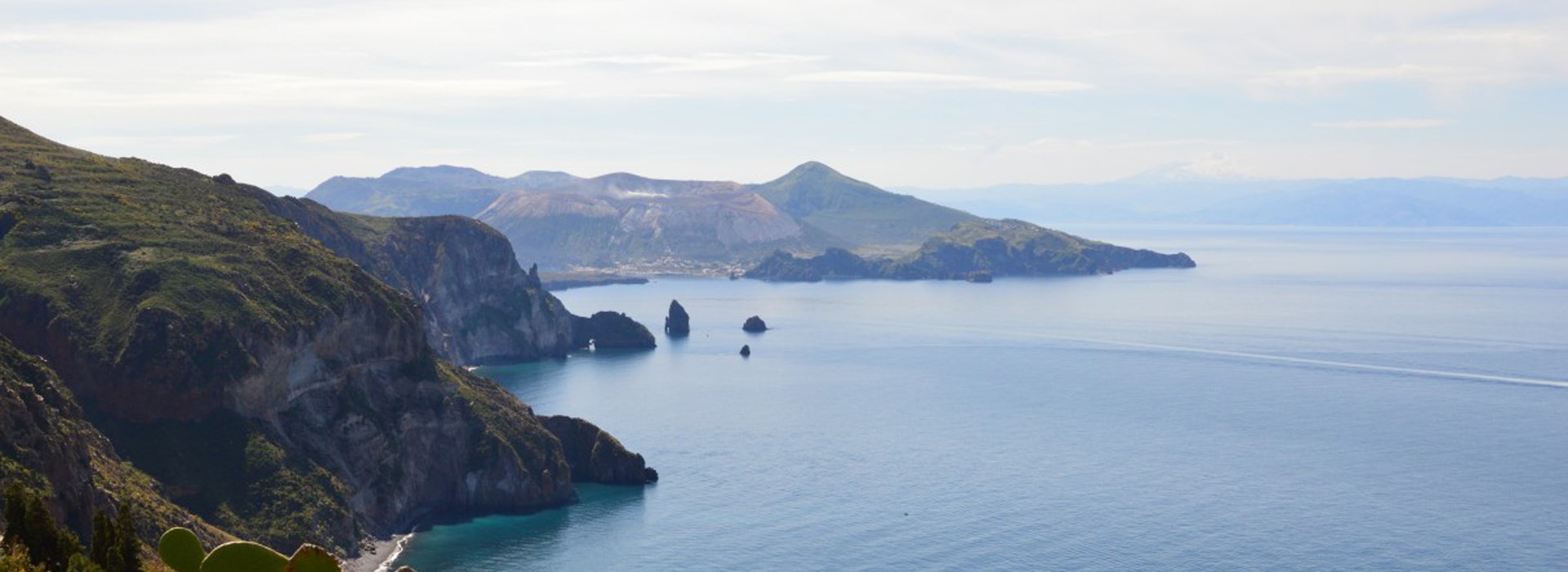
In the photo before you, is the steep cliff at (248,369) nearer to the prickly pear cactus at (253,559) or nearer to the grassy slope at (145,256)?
the grassy slope at (145,256)

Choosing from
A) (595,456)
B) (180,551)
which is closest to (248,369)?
(595,456)

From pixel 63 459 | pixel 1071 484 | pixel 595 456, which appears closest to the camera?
pixel 63 459

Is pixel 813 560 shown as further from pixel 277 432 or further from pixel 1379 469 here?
pixel 1379 469

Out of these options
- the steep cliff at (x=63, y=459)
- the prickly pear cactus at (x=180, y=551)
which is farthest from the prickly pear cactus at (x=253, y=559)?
the steep cliff at (x=63, y=459)

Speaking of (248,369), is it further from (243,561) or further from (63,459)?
(243,561)

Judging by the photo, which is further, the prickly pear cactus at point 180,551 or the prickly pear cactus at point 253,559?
the prickly pear cactus at point 180,551

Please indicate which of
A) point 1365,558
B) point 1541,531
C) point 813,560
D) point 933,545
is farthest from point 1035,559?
point 1541,531
